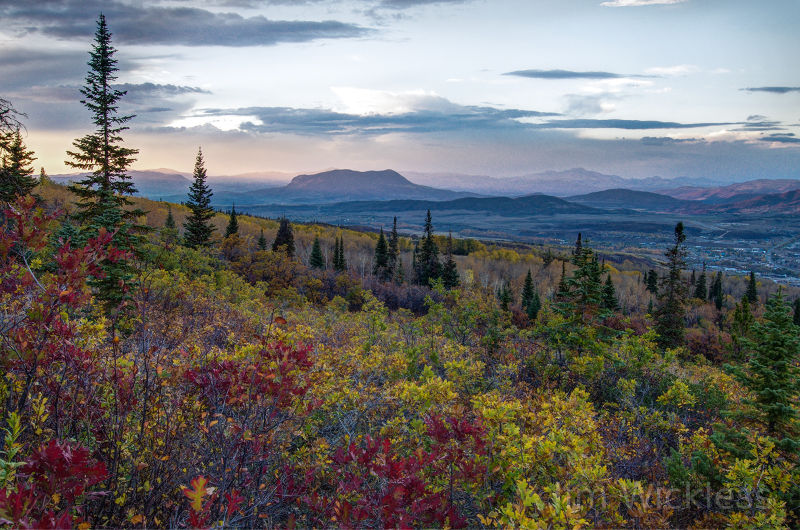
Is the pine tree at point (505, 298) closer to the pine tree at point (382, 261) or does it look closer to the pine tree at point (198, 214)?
the pine tree at point (382, 261)

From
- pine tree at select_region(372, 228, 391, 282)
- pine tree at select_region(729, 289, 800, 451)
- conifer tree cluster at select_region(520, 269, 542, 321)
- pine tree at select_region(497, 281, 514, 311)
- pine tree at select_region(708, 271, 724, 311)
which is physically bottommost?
pine tree at select_region(708, 271, 724, 311)

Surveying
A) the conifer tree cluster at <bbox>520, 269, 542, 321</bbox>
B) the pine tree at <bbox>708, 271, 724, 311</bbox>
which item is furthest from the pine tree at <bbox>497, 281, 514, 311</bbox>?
the pine tree at <bbox>708, 271, 724, 311</bbox>

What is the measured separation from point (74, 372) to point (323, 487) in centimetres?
281

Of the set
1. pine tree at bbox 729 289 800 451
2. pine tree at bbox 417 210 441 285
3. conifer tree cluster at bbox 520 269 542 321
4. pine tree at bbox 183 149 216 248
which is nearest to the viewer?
pine tree at bbox 729 289 800 451

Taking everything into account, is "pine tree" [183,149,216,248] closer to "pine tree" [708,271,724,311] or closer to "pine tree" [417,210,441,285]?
"pine tree" [417,210,441,285]

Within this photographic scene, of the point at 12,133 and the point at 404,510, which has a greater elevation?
the point at 12,133

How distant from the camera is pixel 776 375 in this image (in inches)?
251

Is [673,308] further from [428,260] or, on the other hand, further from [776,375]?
[428,260]

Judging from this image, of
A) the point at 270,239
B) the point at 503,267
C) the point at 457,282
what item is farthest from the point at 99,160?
the point at 503,267

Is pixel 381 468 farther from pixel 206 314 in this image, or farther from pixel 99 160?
pixel 99 160

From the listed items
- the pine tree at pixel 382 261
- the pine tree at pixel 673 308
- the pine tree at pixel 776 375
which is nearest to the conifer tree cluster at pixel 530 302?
the pine tree at pixel 382 261

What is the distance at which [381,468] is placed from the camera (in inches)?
133

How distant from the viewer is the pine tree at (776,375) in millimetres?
6266

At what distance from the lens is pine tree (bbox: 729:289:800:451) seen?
6266 mm
